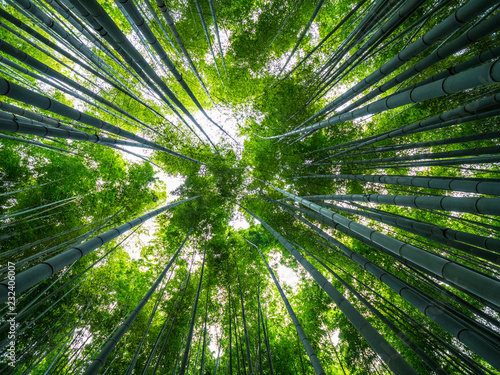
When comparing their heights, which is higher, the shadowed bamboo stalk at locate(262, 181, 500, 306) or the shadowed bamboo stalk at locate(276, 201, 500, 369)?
the shadowed bamboo stalk at locate(262, 181, 500, 306)

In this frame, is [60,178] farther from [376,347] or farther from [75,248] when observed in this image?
[376,347]

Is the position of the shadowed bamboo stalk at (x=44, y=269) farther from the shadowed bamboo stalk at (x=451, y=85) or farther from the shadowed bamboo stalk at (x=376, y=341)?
the shadowed bamboo stalk at (x=451, y=85)

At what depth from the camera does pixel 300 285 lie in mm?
6363

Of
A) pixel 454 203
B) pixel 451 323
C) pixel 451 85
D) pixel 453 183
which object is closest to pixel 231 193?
pixel 453 183

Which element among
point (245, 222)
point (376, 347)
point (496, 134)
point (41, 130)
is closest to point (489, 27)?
point (496, 134)

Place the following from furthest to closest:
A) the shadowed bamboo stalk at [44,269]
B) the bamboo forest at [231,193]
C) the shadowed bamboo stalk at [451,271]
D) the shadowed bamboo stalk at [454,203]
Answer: the bamboo forest at [231,193] < the shadowed bamboo stalk at [454,203] < the shadowed bamboo stalk at [44,269] < the shadowed bamboo stalk at [451,271]

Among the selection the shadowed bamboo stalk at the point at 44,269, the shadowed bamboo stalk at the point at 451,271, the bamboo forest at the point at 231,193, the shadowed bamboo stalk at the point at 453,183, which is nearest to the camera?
the shadowed bamboo stalk at the point at 451,271

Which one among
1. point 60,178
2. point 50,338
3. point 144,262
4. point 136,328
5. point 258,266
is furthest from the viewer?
point 258,266

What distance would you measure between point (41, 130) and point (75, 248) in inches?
39.7

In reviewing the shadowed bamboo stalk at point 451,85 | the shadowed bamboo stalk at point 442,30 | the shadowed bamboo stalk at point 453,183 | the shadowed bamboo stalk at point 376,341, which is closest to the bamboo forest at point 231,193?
the shadowed bamboo stalk at point 453,183

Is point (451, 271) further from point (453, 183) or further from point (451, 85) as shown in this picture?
point (453, 183)

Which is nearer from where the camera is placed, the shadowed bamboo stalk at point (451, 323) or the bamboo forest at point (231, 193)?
the shadowed bamboo stalk at point (451, 323)

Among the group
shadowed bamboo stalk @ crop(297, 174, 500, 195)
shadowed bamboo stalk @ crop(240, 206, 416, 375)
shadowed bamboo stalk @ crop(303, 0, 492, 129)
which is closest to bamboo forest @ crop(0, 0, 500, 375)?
shadowed bamboo stalk @ crop(297, 174, 500, 195)

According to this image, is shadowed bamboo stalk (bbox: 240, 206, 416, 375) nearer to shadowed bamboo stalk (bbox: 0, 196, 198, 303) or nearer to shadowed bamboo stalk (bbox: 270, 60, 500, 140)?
shadowed bamboo stalk (bbox: 270, 60, 500, 140)
